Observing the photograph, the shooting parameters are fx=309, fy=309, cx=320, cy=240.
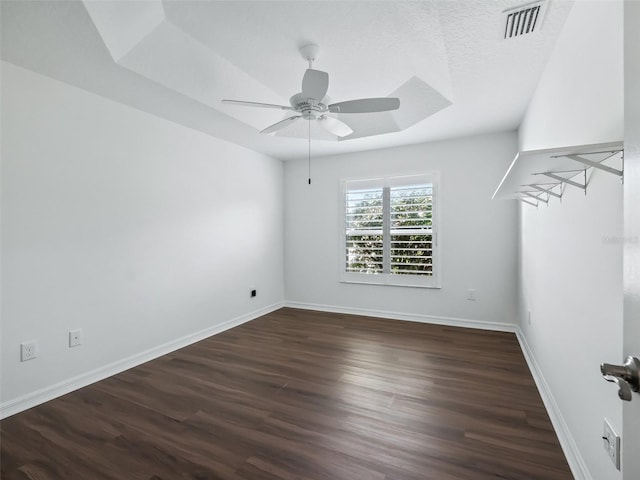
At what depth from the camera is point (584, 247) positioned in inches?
57.5

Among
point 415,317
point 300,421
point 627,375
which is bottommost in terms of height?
point 300,421

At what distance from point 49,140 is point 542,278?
3853mm

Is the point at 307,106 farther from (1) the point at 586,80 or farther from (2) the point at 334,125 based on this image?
(1) the point at 586,80

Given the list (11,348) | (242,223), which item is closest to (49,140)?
(11,348)

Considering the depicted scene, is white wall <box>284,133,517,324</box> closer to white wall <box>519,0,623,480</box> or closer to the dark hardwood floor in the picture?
the dark hardwood floor

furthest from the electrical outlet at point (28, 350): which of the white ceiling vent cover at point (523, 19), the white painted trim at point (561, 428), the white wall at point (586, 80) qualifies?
the white ceiling vent cover at point (523, 19)

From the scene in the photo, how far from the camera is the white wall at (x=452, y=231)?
3.75 metres

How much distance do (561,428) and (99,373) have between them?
11.0ft

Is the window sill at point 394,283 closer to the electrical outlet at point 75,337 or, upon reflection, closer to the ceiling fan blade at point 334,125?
the ceiling fan blade at point 334,125

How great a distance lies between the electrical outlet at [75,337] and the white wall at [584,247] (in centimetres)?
330

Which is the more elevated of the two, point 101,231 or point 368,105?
point 368,105

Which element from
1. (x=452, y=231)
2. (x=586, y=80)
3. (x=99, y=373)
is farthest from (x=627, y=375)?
(x=452, y=231)

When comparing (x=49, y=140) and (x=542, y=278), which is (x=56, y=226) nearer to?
(x=49, y=140)

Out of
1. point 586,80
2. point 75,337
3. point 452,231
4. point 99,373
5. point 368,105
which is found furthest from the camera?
point 452,231
